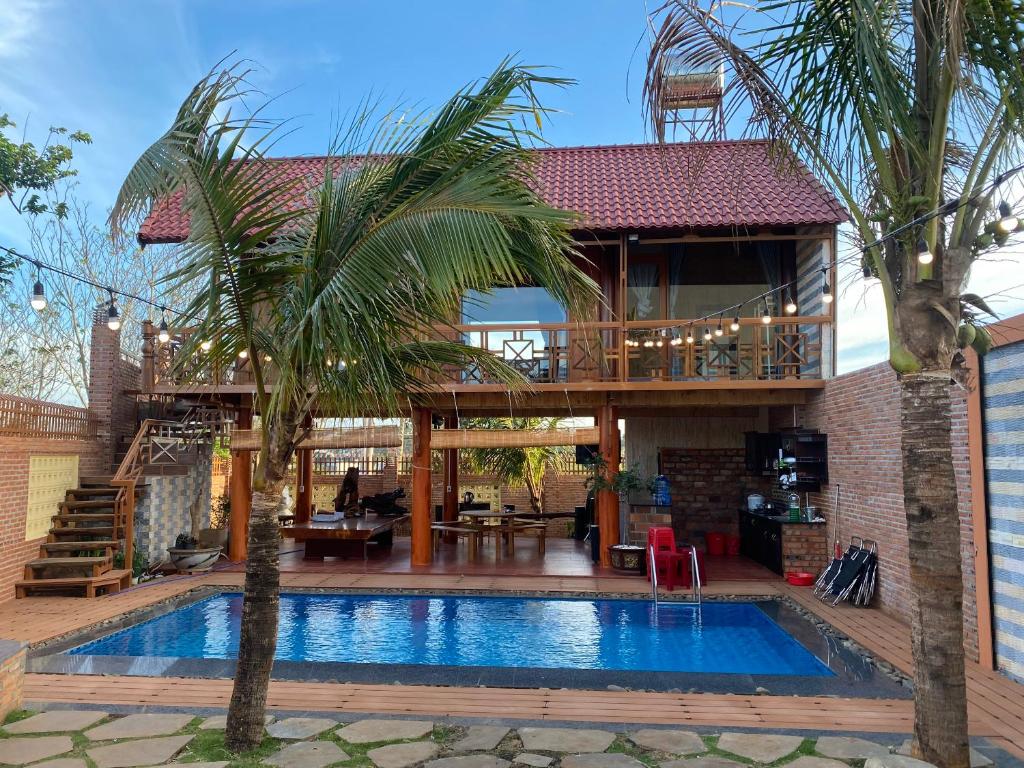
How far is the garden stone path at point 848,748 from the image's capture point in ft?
13.1

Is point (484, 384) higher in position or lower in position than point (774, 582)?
higher

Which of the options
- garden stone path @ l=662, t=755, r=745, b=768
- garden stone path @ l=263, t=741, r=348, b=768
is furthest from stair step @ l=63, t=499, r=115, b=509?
garden stone path @ l=662, t=755, r=745, b=768

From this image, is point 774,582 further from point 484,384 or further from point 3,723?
point 3,723

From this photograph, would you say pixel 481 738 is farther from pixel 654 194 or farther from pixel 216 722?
pixel 654 194

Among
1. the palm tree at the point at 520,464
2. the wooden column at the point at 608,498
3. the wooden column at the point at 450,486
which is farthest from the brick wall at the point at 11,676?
the palm tree at the point at 520,464

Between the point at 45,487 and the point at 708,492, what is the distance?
11.0 m

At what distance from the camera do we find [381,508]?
47.5ft

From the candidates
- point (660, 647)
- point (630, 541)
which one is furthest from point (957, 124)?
point (630, 541)

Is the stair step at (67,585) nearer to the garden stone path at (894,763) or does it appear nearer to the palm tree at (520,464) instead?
the palm tree at (520,464)

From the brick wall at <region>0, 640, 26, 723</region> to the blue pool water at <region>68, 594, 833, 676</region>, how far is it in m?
2.22

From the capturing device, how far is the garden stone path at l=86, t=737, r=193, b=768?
392 centimetres

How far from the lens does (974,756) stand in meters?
4.02

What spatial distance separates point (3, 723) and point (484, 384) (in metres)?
7.29

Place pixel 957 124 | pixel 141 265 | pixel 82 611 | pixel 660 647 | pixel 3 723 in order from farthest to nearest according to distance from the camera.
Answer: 1. pixel 141 265
2. pixel 82 611
3. pixel 660 647
4. pixel 3 723
5. pixel 957 124
